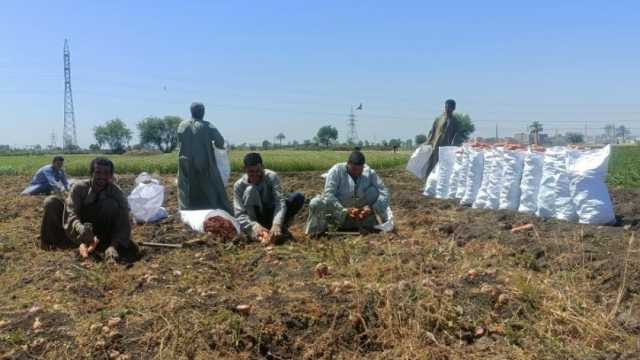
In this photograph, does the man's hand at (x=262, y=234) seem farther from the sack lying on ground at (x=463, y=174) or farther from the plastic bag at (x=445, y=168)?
the plastic bag at (x=445, y=168)

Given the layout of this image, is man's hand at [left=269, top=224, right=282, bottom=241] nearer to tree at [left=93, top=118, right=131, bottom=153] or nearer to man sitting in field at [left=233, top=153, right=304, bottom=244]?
man sitting in field at [left=233, top=153, right=304, bottom=244]

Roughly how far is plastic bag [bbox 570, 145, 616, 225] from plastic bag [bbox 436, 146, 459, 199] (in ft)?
9.40

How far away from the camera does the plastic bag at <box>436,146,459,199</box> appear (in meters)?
9.47

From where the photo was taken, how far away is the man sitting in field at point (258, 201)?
231 inches

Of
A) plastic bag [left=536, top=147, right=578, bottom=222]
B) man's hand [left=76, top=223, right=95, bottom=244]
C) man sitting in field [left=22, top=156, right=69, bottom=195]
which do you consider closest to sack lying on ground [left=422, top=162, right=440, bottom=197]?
plastic bag [left=536, top=147, right=578, bottom=222]

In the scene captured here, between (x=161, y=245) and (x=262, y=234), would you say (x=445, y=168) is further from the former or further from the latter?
(x=161, y=245)

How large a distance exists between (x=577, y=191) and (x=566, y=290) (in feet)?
10.2

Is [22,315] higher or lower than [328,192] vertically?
lower

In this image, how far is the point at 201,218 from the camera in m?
6.41

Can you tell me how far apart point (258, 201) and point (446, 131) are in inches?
200

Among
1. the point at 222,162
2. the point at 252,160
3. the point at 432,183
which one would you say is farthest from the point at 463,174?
the point at 252,160

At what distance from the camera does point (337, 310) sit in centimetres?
351

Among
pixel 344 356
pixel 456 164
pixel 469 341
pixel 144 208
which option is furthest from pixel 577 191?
pixel 144 208

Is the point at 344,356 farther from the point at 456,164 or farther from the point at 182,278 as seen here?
the point at 456,164
